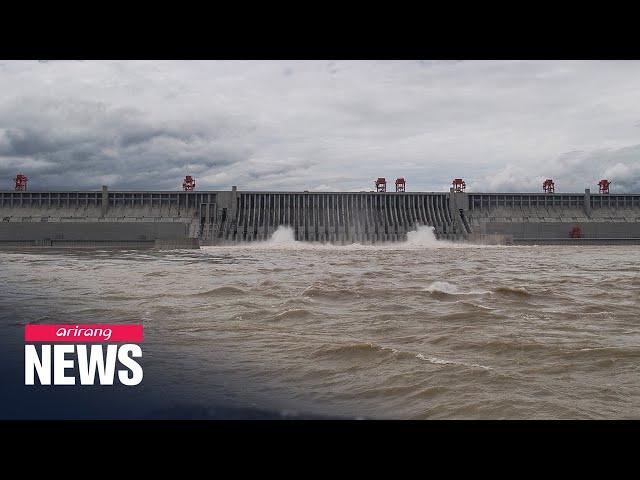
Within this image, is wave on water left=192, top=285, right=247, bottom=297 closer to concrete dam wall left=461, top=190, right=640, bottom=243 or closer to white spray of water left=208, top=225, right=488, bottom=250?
white spray of water left=208, top=225, right=488, bottom=250

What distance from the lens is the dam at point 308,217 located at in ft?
159

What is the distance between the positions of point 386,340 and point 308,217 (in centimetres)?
4703

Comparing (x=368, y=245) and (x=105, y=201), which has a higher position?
(x=105, y=201)

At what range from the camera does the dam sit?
1902 inches

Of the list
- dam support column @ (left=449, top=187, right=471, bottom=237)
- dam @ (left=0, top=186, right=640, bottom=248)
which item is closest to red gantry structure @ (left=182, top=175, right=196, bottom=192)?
dam @ (left=0, top=186, right=640, bottom=248)

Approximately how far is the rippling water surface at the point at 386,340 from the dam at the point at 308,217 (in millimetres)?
34739

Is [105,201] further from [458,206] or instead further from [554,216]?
[554,216]

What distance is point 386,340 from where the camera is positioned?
26.3ft

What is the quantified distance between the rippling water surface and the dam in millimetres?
34739

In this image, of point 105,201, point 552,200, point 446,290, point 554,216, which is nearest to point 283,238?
point 105,201

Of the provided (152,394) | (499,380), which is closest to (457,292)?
(499,380)

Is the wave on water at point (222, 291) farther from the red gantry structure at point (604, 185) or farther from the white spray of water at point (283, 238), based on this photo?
the red gantry structure at point (604, 185)

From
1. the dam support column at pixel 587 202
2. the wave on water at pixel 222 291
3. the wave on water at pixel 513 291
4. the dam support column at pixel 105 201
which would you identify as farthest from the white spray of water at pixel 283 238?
the wave on water at pixel 513 291
